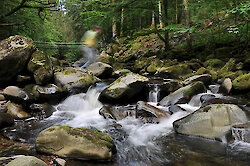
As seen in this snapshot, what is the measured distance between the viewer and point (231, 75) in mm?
7863

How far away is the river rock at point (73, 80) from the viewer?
7.50 metres

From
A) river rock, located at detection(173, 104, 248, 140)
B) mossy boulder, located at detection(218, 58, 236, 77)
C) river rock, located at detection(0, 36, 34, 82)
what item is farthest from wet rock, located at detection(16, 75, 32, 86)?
mossy boulder, located at detection(218, 58, 236, 77)

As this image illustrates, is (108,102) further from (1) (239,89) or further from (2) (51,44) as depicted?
(2) (51,44)

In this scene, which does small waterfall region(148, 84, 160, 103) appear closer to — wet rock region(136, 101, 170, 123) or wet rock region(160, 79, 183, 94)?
wet rock region(160, 79, 183, 94)

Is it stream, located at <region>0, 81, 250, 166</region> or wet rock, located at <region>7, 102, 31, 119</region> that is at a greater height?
wet rock, located at <region>7, 102, 31, 119</region>

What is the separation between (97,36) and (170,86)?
21.7 metres

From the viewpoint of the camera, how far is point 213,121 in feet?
13.1

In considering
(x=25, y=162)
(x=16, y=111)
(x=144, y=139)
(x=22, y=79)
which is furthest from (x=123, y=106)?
(x=25, y=162)

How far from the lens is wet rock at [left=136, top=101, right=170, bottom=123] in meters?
5.27

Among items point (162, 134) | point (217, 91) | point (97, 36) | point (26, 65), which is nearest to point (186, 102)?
point (217, 91)

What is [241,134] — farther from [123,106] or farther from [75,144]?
[123,106]

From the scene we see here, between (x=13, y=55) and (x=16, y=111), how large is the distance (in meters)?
2.10

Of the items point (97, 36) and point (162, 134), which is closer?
point (162, 134)

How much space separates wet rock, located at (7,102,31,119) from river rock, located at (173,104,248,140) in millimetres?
5025
